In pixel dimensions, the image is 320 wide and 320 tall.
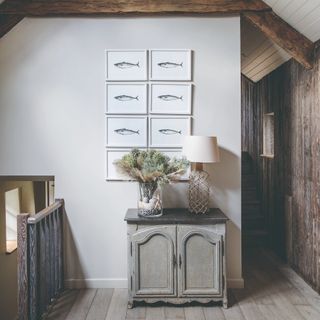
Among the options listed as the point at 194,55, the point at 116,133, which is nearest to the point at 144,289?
the point at 116,133

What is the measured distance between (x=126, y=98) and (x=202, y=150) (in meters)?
0.95

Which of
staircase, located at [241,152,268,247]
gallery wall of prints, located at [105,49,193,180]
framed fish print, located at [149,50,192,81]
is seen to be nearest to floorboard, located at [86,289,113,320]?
gallery wall of prints, located at [105,49,193,180]

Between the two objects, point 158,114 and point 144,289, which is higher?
point 158,114

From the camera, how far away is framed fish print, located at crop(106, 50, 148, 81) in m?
3.79

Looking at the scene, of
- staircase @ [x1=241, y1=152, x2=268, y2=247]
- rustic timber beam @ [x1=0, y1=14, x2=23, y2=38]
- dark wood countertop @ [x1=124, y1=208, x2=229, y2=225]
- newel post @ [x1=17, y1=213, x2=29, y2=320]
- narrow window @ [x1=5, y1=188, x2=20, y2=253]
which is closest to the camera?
newel post @ [x1=17, y1=213, x2=29, y2=320]

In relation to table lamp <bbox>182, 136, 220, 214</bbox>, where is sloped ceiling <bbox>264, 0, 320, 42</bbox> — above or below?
above

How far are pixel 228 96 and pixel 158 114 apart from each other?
715 mm

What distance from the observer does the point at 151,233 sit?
3312 millimetres

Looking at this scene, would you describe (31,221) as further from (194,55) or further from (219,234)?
(194,55)

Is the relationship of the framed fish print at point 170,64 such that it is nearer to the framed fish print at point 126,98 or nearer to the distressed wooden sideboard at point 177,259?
the framed fish print at point 126,98

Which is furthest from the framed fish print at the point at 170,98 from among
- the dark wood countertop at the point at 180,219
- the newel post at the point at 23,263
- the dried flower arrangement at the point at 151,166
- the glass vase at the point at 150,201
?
the newel post at the point at 23,263

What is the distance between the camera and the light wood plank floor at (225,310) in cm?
319

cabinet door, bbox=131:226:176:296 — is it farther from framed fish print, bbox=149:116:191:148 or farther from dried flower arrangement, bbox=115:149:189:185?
framed fish print, bbox=149:116:191:148

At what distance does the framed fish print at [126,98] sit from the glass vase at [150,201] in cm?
→ 79
